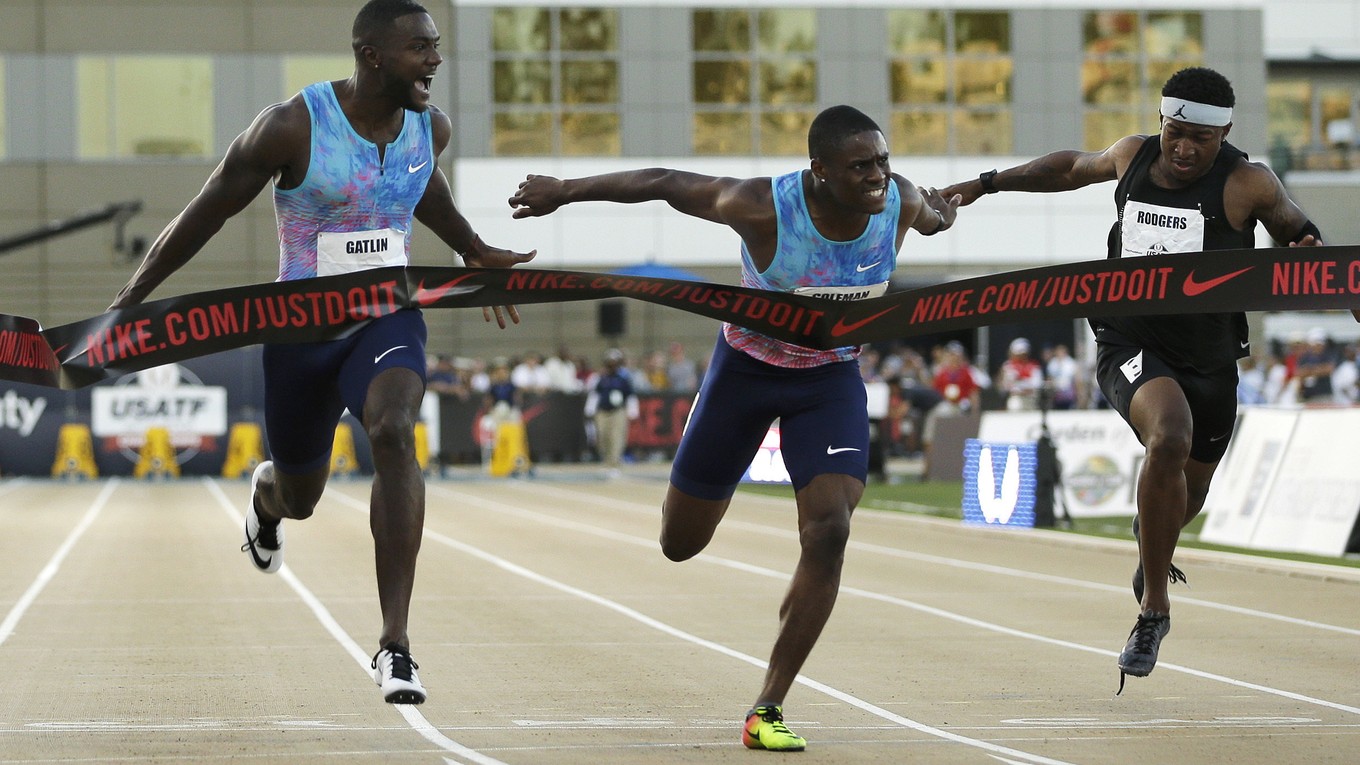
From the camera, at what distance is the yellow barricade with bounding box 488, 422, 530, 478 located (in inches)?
1267

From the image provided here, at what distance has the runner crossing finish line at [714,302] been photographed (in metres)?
7.08

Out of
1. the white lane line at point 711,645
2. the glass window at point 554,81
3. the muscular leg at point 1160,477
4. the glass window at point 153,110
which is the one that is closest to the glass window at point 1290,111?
the glass window at point 554,81

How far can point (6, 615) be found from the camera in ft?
38.4

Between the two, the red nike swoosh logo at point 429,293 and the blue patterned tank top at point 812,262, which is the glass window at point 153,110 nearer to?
the red nike swoosh logo at point 429,293

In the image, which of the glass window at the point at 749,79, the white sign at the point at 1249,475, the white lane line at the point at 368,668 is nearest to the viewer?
the white lane line at the point at 368,668

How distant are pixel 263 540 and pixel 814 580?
9.86ft

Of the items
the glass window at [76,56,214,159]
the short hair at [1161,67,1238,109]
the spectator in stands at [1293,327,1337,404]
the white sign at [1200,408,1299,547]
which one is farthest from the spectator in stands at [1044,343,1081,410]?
the short hair at [1161,67,1238,109]

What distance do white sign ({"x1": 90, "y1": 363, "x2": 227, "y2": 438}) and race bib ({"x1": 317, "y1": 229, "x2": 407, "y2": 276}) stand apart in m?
25.4

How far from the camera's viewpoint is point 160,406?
3183cm

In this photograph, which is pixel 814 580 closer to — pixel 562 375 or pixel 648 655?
pixel 648 655

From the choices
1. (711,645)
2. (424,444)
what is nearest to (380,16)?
(711,645)

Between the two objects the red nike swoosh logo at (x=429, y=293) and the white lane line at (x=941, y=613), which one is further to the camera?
the white lane line at (x=941, y=613)

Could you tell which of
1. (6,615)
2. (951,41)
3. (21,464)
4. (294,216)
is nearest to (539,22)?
(951,41)

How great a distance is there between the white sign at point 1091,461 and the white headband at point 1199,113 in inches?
499
